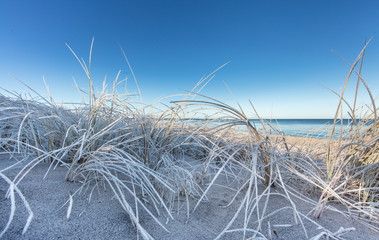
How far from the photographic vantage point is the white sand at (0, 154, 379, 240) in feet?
1.77

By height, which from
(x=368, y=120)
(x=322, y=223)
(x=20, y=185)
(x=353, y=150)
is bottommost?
(x=322, y=223)

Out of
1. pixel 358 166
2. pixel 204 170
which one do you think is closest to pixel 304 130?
pixel 358 166

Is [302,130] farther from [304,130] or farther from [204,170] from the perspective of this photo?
[204,170]

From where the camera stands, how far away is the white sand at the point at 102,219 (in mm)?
541

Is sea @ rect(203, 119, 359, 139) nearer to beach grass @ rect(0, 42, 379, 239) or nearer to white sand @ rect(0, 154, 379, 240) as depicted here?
beach grass @ rect(0, 42, 379, 239)

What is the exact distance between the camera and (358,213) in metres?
0.76

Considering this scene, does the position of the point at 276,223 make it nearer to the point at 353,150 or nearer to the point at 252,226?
the point at 252,226

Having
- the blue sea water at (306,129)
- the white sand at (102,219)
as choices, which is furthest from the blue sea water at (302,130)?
the white sand at (102,219)

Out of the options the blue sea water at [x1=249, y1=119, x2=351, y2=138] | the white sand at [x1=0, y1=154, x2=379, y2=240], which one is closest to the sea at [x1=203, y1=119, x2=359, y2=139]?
the blue sea water at [x1=249, y1=119, x2=351, y2=138]

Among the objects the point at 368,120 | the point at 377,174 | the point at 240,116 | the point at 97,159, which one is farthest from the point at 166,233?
the point at 368,120

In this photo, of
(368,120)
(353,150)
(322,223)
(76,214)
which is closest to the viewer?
(76,214)

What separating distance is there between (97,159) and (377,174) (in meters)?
1.29

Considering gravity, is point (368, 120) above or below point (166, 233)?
above

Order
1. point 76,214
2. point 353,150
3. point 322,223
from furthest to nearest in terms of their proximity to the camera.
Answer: point 353,150 → point 322,223 → point 76,214
